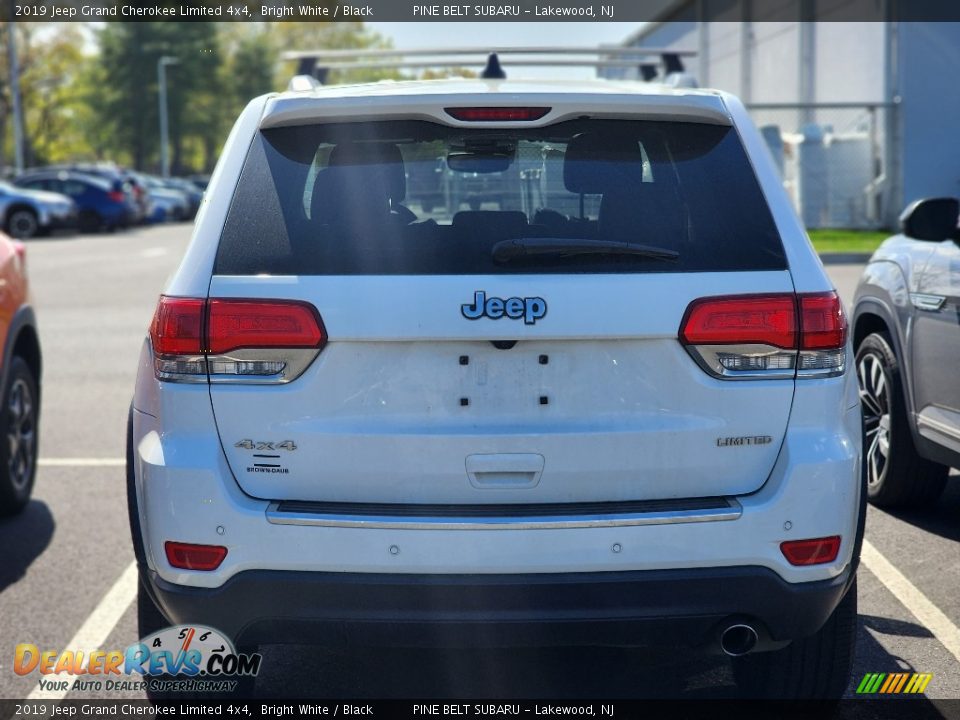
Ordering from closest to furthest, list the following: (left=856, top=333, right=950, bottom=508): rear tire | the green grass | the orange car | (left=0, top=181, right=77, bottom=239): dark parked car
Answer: (left=856, top=333, right=950, bottom=508): rear tire < the orange car < the green grass < (left=0, top=181, right=77, bottom=239): dark parked car

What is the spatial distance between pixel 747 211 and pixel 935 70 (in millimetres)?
26502

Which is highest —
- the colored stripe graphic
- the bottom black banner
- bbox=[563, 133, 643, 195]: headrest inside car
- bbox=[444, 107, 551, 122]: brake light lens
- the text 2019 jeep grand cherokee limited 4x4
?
bbox=[444, 107, 551, 122]: brake light lens

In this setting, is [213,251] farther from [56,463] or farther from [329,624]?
[56,463]

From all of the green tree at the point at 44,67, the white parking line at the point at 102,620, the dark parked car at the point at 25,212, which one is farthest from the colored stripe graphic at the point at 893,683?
the green tree at the point at 44,67

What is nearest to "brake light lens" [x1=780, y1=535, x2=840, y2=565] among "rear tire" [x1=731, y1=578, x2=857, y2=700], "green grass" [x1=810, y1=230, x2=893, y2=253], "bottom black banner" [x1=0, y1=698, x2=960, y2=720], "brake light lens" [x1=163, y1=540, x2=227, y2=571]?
"rear tire" [x1=731, y1=578, x2=857, y2=700]

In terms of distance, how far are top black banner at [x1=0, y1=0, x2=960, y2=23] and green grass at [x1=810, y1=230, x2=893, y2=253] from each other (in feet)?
15.7

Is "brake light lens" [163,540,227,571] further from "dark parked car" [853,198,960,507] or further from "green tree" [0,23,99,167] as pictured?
"green tree" [0,23,99,167]

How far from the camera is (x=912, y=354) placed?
5.72 m

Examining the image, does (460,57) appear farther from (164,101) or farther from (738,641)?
(164,101)

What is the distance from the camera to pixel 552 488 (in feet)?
10.6

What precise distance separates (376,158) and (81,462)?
15.9ft

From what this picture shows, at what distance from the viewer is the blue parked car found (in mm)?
38906

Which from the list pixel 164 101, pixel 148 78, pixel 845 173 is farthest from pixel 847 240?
pixel 148 78

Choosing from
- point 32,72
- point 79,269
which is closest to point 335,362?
point 79,269
